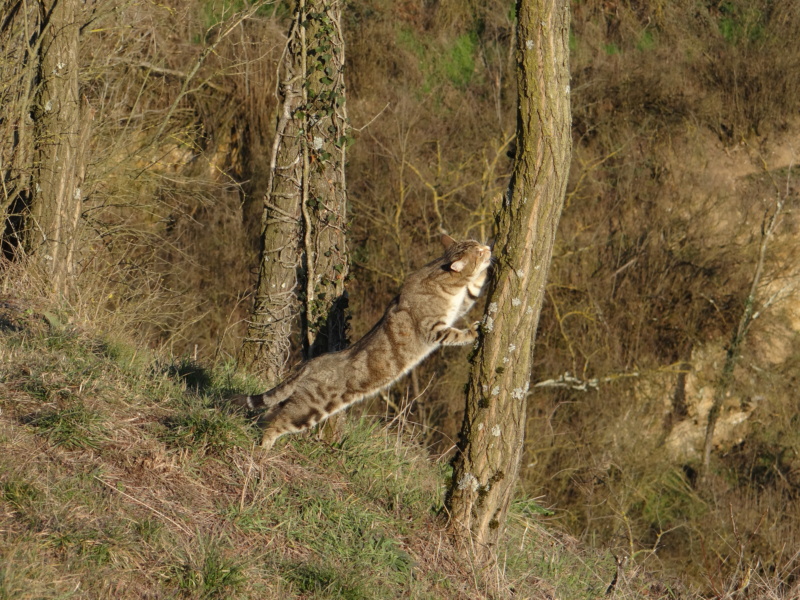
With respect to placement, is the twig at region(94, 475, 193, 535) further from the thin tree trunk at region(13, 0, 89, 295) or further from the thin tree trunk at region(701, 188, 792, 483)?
the thin tree trunk at region(701, 188, 792, 483)

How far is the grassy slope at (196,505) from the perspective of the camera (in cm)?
422

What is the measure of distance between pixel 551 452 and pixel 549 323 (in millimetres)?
2944

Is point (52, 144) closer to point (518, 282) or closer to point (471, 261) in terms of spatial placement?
point (471, 261)

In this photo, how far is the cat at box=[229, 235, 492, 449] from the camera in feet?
19.1

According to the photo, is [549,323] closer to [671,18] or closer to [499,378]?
[671,18]

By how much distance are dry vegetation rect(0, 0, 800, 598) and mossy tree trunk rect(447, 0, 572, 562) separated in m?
5.90

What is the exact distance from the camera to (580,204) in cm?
1866

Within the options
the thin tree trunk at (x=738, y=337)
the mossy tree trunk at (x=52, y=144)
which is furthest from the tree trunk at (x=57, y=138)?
the thin tree trunk at (x=738, y=337)

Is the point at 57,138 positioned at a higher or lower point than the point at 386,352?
higher

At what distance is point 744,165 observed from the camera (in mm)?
19969

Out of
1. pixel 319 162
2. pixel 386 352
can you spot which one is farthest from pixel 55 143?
pixel 386 352

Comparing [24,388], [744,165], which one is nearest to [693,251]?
[744,165]

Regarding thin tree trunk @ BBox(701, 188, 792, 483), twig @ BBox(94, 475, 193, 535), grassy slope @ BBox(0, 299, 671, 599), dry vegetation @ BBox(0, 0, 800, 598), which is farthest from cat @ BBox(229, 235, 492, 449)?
thin tree trunk @ BBox(701, 188, 792, 483)

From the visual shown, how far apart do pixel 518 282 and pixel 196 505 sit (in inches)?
85.1
